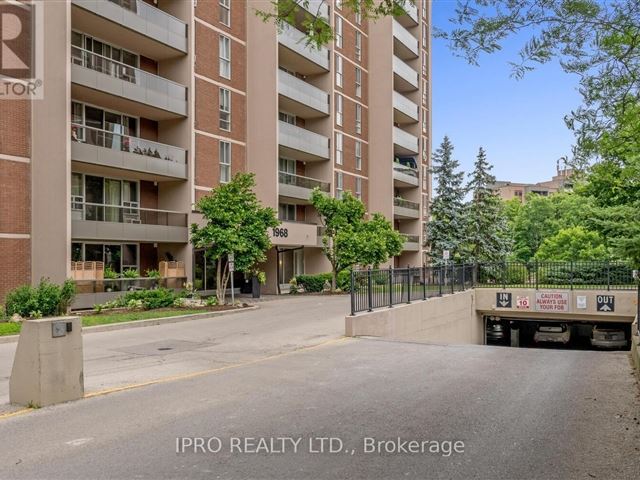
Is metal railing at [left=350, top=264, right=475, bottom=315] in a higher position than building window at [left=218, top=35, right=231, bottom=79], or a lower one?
lower

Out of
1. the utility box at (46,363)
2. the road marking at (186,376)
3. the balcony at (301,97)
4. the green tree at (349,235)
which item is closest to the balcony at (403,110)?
the balcony at (301,97)

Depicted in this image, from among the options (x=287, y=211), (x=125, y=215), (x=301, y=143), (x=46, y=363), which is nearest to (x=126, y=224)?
(x=125, y=215)

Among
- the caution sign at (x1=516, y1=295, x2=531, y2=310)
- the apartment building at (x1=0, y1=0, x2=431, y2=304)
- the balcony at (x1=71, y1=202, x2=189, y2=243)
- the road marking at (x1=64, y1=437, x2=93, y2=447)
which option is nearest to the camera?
the road marking at (x1=64, y1=437, x2=93, y2=447)

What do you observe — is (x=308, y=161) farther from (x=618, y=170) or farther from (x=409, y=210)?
(x=618, y=170)

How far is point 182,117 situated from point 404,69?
26.5 m

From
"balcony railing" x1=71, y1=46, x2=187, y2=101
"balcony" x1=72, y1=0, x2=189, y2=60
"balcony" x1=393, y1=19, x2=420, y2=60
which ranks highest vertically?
"balcony" x1=393, y1=19, x2=420, y2=60

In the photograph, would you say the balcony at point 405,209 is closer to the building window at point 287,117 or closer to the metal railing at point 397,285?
the building window at point 287,117

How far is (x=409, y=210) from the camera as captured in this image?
48531mm

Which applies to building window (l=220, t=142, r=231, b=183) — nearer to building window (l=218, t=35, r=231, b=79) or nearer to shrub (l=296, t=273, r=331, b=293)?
building window (l=218, t=35, r=231, b=79)

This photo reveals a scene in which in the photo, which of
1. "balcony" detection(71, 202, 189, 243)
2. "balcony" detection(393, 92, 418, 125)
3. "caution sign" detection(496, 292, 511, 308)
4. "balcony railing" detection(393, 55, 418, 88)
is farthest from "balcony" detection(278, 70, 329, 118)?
"caution sign" detection(496, 292, 511, 308)

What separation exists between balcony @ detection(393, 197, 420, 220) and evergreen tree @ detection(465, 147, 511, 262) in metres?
5.77

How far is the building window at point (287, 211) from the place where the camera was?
35.4 metres

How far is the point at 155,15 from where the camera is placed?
24.5 meters

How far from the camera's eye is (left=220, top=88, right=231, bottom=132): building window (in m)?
29.5
